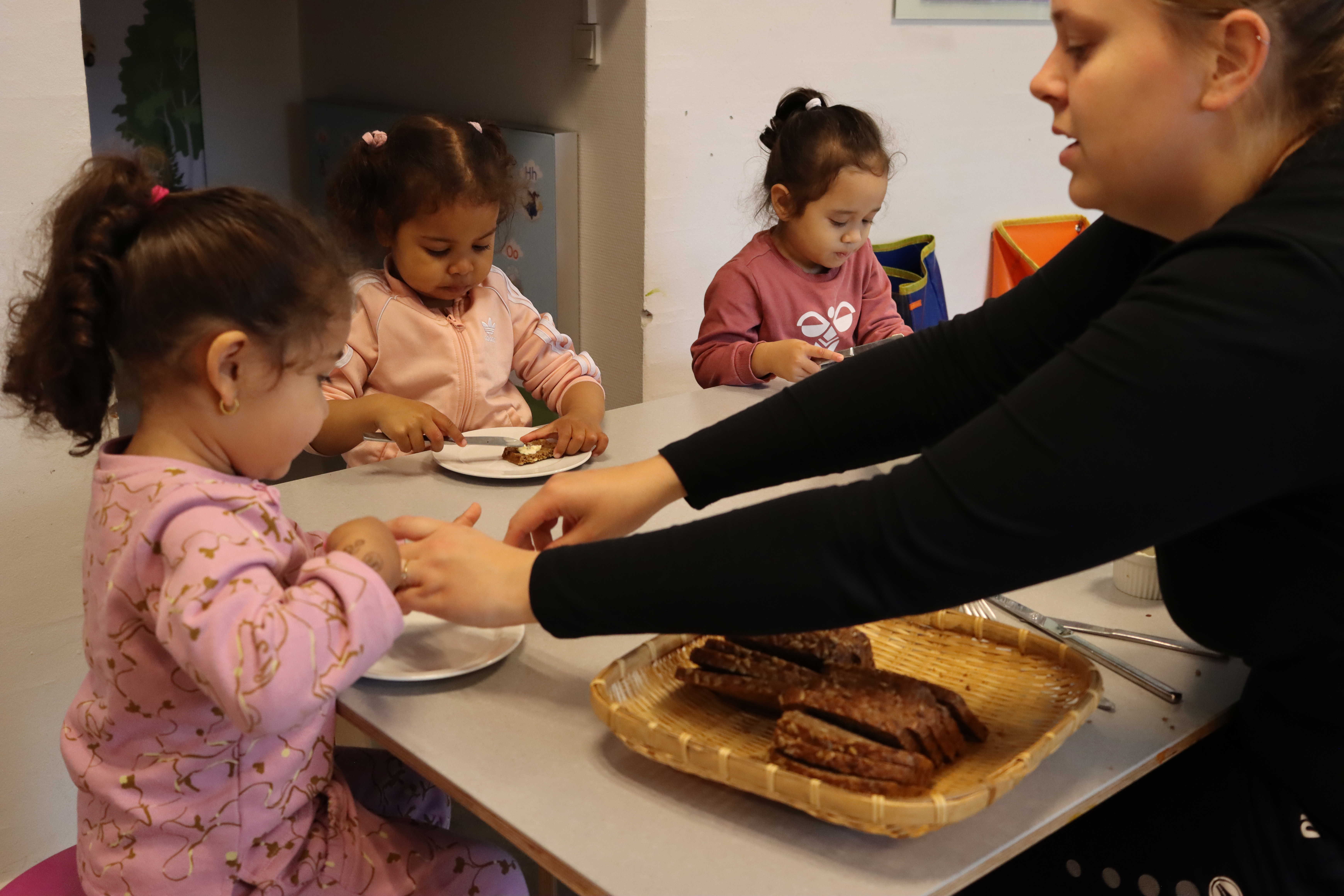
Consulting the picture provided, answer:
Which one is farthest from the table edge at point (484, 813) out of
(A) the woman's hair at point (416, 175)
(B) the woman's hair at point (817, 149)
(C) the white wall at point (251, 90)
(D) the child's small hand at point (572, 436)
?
(C) the white wall at point (251, 90)

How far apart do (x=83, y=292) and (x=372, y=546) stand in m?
0.29

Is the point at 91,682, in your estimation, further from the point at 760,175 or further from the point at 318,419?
the point at 760,175

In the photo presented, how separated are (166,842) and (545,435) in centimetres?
75

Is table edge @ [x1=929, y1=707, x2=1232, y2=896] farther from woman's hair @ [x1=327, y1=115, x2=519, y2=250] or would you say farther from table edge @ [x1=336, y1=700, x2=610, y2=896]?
woman's hair @ [x1=327, y1=115, x2=519, y2=250]

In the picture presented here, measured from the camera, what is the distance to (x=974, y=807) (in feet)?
2.35

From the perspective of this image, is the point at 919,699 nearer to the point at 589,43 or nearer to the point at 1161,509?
the point at 1161,509

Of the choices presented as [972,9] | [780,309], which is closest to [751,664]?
[780,309]

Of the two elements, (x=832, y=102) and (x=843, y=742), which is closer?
(x=843, y=742)

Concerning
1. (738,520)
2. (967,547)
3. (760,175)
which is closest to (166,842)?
(738,520)

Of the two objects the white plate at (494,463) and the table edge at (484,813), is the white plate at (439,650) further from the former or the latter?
the white plate at (494,463)

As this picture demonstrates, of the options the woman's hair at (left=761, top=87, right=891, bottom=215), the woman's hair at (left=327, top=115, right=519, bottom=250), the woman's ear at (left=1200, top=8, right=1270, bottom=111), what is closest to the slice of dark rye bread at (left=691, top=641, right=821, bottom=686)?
the woman's ear at (left=1200, top=8, right=1270, bottom=111)

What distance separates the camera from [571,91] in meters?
2.45

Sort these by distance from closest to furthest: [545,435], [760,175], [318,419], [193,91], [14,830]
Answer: [318,419] → [545,435] → [14,830] → [760,175] → [193,91]

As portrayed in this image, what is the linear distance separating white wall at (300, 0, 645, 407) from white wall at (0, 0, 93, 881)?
112 cm
